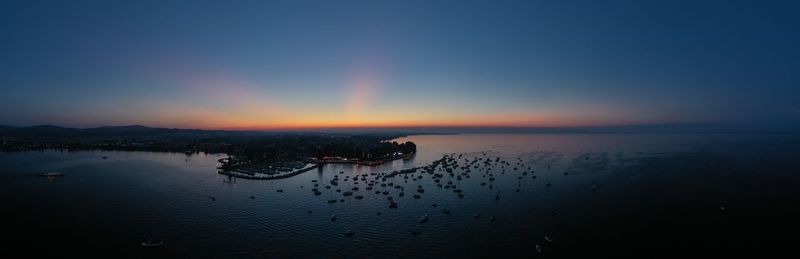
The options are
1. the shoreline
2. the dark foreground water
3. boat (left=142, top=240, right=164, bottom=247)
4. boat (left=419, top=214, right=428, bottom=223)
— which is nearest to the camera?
the dark foreground water

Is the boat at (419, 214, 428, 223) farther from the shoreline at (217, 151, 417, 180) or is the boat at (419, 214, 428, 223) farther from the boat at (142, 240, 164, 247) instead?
the shoreline at (217, 151, 417, 180)

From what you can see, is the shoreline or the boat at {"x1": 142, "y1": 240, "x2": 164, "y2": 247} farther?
the shoreline

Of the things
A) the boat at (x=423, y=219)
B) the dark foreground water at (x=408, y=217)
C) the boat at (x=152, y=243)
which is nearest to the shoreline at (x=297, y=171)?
the dark foreground water at (x=408, y=217)

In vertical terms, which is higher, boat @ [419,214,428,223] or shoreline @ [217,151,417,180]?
shoreline @ [217,151,417,180]

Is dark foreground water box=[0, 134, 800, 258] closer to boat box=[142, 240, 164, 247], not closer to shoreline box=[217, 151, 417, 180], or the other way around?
boat box=[142, 240, 164, 247]

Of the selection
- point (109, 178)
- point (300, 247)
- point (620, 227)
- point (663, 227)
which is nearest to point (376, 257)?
point (300, 247)

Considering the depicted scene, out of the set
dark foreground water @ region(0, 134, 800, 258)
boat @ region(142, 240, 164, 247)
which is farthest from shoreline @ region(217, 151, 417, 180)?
boat @ region(142, 240, 164, 247)

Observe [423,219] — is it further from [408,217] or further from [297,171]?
[297,171]

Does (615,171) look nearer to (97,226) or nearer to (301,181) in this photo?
(301,181)

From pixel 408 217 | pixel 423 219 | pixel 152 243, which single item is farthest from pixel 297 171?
pixel 152 243

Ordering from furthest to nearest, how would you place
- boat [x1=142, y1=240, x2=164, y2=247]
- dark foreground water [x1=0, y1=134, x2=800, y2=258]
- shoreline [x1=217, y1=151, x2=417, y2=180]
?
shoreline [x1=217, y1=151, x2=417, y2=180], boat [x1=142, y1=240, x2=164, y2=247], dark foreground water [x1=0, y1=134, x2=800, y2=258]
